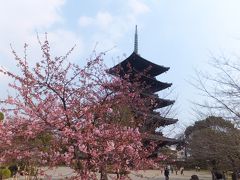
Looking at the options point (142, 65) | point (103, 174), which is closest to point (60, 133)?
point (103, 174)

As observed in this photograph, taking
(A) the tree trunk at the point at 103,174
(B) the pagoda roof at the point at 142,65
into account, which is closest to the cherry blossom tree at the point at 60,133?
(A) the tree trunk at the point at 103,174

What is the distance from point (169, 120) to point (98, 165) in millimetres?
22568

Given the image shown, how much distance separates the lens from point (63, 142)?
23.7ft

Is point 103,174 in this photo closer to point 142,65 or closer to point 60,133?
point 60,133

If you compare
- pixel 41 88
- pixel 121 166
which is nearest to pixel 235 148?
pixel 121 166

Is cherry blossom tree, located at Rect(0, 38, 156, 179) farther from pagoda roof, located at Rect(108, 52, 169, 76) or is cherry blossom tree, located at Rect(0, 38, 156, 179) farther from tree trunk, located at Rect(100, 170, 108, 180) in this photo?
pagoda roof, located at Rect(108, 52, 169, 76)

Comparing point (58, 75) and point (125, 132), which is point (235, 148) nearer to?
point (125, 132)

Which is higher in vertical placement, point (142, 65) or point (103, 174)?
point (142, 65)

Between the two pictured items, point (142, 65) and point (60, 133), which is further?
point (142, 65)

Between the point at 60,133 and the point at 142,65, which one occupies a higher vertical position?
the point at 142,65

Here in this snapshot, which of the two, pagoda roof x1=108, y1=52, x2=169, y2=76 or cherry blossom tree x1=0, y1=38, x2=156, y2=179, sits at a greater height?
pagoda roof x1=108, y1=52, x2=169, y2=76

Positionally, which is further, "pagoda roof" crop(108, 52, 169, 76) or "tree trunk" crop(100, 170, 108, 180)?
"pagoda roof" crop(108, 52, 169, 76)

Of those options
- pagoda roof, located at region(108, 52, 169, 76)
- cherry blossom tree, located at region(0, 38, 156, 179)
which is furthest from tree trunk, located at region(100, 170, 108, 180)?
pagoda roof, located at region(108, 52, 169, 76)

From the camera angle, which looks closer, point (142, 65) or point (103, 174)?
point (103, 174)
